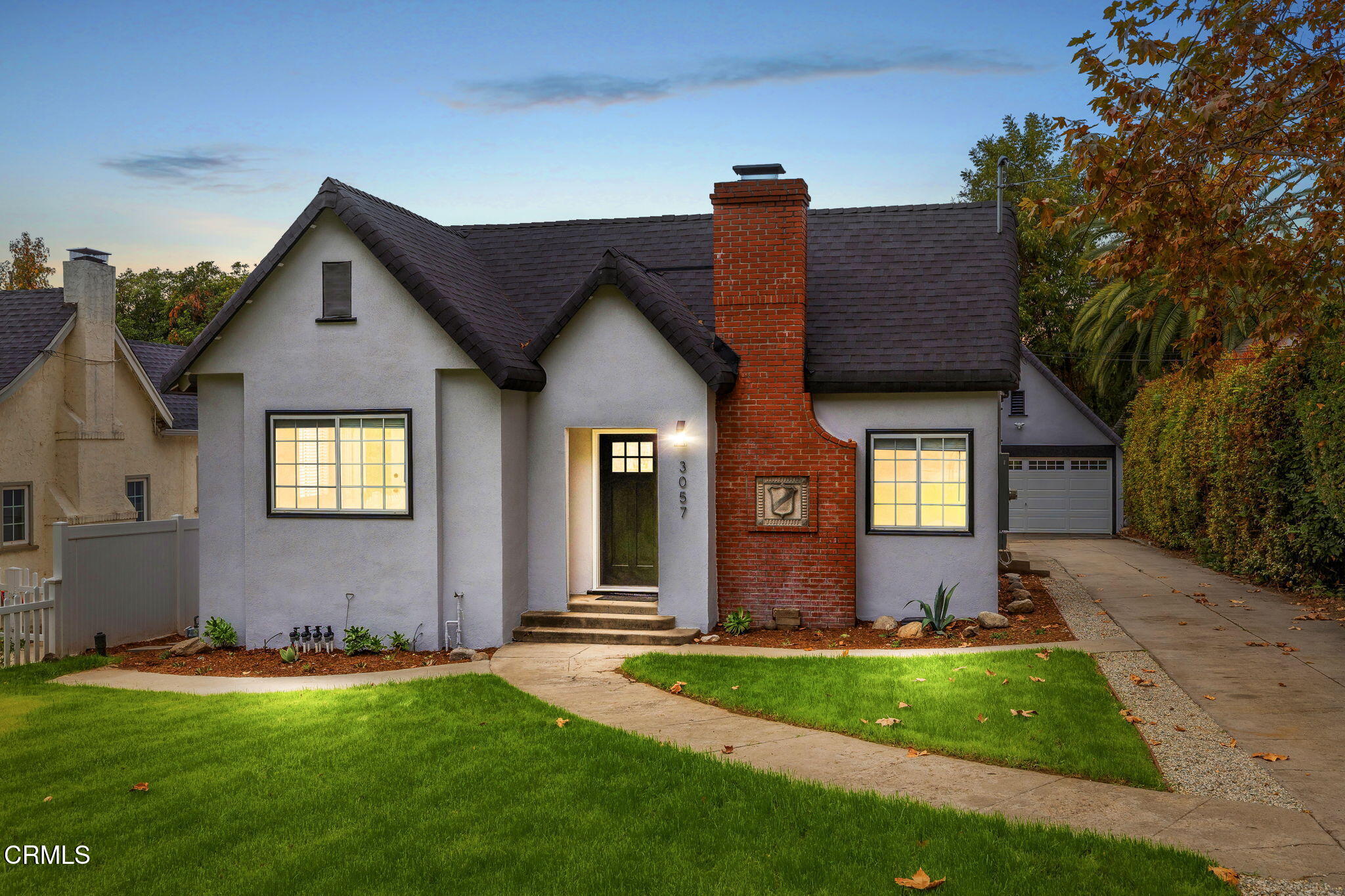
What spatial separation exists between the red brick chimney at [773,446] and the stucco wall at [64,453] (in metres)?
14.0

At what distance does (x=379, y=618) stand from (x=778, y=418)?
5756 millimetres

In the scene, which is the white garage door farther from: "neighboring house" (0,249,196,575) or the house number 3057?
"neighboring house" (0,249,196,575)

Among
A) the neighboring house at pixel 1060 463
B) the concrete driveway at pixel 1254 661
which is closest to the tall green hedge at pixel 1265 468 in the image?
the concrete driveway at pixel 1254 661

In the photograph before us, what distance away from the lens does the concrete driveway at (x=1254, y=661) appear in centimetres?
685

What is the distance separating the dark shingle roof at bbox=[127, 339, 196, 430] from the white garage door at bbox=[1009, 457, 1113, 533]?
877 inches

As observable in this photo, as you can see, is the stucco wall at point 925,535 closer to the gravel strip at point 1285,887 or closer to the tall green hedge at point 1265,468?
the tall green hedge at point 1265,468

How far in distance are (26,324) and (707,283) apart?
1456 centimetres

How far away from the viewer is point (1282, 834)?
551 centimetres

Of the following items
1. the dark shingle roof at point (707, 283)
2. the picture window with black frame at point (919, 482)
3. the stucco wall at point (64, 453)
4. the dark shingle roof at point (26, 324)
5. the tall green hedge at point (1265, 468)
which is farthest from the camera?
the dark shingle roof at point (26, 324)

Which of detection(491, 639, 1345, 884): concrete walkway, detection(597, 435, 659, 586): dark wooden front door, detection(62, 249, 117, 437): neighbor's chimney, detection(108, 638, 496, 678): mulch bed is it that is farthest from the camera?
detection(62, 249, 117, 437): neighbor's chimney

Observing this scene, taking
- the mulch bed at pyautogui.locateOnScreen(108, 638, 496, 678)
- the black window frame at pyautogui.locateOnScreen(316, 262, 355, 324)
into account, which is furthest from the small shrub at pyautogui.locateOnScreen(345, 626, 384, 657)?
the black window frame at pyautogui.locateOnScreen(316, 262, 355, 324)

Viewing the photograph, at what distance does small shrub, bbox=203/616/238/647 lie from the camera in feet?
40.7

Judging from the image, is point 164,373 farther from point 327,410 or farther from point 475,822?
point 475,822

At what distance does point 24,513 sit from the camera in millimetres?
18281
